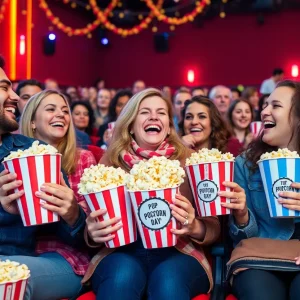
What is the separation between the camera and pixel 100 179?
7.39 ft

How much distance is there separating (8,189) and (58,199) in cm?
20

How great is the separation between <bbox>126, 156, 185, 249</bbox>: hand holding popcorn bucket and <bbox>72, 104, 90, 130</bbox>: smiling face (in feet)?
11.3

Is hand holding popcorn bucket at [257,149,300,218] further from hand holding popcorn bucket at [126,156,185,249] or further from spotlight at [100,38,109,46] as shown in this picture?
spotlight at [100,38,109,46]

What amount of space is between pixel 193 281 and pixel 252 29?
13553 millimetres

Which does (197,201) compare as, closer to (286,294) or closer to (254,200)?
(254,200)

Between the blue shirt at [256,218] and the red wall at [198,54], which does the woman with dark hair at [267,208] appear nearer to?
the blue shirt at [256,218]

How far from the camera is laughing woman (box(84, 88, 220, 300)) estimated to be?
7.52 ft

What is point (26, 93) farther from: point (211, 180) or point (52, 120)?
point (211, 180)

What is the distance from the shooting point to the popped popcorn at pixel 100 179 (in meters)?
2.23

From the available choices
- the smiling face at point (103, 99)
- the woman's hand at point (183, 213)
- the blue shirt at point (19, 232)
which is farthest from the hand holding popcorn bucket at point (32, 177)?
the smiling face at point (103, 99)

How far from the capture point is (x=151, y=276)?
7.93ft

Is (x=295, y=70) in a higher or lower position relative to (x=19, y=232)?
higher

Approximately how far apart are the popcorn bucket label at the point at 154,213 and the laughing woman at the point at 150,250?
34mm

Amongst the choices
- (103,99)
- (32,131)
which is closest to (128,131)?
(32,131)
